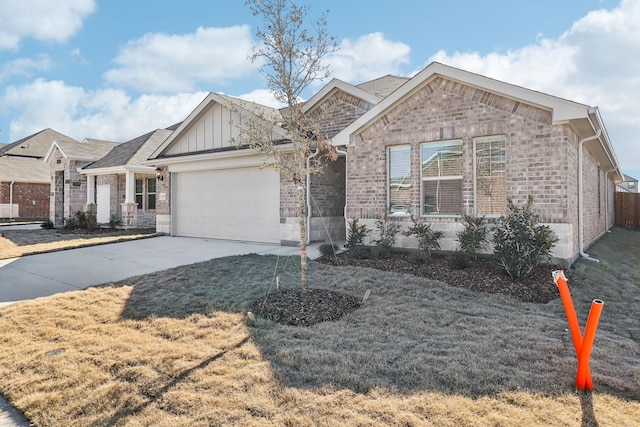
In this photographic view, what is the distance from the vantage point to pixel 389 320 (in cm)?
520

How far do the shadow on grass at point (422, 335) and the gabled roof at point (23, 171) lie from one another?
1072 inches

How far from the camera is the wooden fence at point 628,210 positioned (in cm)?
2177

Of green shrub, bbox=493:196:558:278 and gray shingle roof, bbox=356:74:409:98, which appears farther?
gray shingle roof, bbox=356:74:409:98

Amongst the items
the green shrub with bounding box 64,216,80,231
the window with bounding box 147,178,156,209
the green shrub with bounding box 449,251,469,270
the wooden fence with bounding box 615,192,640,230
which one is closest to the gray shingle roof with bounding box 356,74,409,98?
the green shrub with bounding box 449,251,469,270

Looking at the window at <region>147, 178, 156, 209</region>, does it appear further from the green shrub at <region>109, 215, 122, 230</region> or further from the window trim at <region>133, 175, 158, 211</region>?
the green shrub at <region>109, 215, 122, 230</region>

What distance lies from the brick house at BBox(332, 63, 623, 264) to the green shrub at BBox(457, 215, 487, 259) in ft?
1.34

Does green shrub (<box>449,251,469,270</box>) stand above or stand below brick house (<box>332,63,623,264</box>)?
below

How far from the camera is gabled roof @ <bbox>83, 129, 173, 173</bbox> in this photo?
1838cm

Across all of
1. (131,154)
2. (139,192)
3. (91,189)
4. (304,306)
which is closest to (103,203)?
(91,189)

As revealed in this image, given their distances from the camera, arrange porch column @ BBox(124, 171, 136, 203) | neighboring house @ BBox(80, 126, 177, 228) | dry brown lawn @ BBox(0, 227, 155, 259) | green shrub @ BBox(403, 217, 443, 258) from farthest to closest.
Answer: neighboring house @ BBox(80, 126, 177, 228) < porch column @ BBox(124, 171, 136, 203) < dry brown lawn @ BBox(0, 227, 155, 259) < green shrub @ BBox(403, 217, 443, 258)

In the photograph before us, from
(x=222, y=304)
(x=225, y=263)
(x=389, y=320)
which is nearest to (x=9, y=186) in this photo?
(x=225, y=263)

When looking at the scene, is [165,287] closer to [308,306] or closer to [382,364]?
[308,306]

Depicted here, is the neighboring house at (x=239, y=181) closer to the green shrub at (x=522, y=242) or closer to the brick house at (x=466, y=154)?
the brick house at (x=466, y=154)

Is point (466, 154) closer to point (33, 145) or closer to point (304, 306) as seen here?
point (304, 306)
